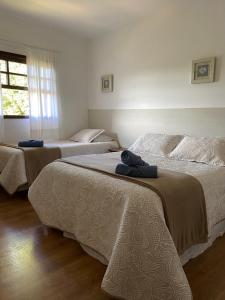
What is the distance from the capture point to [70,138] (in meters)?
4.44

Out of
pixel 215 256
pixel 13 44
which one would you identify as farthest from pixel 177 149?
pixel 13 44

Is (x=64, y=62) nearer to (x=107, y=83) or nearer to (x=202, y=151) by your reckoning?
(x=107, y=83)

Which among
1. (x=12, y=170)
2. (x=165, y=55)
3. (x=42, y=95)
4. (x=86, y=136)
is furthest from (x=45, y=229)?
(x=165, y=55)

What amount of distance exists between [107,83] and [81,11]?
127cm

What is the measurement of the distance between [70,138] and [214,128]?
101 inches

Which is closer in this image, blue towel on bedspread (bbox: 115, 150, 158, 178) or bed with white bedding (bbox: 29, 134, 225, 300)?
bed with white bedding (bbox: 29, 134, 225, 300)

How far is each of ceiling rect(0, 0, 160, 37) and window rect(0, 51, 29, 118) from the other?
Result: 65 centimetres

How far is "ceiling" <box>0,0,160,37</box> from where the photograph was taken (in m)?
3.07

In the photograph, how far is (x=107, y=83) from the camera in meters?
4.29

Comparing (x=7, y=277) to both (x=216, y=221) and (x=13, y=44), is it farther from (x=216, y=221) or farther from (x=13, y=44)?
(x=13, y=44)

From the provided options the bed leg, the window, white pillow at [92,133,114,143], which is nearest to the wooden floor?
the bed leg

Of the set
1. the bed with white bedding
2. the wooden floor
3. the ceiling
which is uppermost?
the ceiling

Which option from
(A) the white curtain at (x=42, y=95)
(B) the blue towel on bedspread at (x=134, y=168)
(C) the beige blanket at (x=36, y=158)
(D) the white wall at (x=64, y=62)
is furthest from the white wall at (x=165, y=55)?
(B) the blue towel on bedspread at (x=134, y=168)

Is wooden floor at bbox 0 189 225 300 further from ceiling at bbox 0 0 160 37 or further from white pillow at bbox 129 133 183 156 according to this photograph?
ceiling at bbox 0 0 160 37
